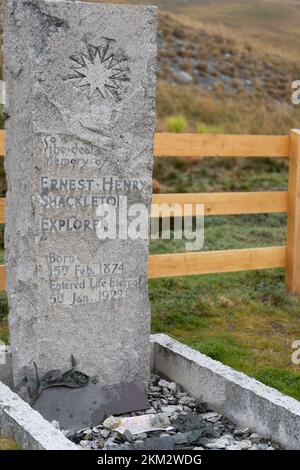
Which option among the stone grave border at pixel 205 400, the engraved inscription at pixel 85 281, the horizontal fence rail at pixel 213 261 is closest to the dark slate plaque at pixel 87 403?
the stone grave border at pixel 205 400

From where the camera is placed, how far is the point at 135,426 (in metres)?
4.18

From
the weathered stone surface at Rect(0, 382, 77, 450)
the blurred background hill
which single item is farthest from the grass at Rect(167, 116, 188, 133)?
the weathered stone surface at Rect(0, 382, 77, 450)

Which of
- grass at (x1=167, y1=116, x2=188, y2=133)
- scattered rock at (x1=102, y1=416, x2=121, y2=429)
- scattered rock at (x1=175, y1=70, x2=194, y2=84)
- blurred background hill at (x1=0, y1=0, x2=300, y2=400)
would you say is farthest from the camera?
scattered rock at (x1=175, y1=70, x2=194, y2=84)

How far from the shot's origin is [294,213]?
A: 6961mm

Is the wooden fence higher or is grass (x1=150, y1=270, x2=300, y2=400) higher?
the wooden fence

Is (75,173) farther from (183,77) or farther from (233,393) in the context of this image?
(183,77)

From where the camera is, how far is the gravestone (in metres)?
4.30

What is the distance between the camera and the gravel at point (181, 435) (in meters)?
3.97

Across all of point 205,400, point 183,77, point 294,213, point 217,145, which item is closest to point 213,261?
point 294,213

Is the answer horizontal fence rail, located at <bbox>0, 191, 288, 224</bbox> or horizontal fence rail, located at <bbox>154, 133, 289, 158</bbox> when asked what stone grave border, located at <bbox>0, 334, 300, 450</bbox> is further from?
horizontal fence rail, located at <bbox>154, 133, 289, 158</bbox>

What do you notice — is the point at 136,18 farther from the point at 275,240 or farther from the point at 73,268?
the point at 275,240

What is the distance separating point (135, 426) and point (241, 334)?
7.00 ft

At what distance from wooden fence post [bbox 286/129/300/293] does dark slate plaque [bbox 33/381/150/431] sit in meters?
2.76
